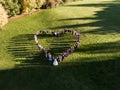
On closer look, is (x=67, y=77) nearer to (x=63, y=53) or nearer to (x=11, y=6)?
(x=63, y=53)

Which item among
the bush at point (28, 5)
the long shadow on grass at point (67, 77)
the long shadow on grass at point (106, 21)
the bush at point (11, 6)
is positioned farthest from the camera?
the bush at point (28, 5)

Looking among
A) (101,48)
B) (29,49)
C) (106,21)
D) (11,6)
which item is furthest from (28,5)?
(101,48)

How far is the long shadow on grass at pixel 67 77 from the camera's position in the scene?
29.5 metres

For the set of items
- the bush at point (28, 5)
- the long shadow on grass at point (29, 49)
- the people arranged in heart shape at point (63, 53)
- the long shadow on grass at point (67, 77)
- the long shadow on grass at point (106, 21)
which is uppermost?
the bush at point (28, 5)

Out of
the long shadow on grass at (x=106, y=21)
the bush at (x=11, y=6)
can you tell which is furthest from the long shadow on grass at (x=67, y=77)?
the bush at (x=11, y=6)

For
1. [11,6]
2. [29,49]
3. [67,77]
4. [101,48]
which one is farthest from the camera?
[11,6]

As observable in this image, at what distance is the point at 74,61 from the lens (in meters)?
34.8

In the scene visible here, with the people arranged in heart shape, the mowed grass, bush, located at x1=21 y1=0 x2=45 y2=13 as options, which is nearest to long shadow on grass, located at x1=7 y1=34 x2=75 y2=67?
the mowed grass

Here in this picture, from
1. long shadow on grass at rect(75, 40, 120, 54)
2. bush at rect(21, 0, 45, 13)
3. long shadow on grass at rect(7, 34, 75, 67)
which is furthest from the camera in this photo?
bush at rect(21, 0, 45, 13)

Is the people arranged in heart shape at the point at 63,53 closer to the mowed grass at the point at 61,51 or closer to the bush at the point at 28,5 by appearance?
the mowed grass at the point at 61,51

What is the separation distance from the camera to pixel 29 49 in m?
39.2

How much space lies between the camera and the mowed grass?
30.4 m

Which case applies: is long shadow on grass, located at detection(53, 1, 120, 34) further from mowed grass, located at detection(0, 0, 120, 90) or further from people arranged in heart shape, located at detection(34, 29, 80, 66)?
people arranged in heart shape, located at detection(34, 29, 80, 66)

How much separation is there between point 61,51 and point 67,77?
7.13 metres
